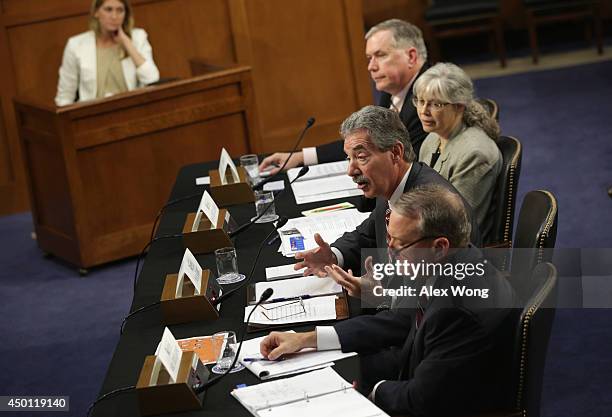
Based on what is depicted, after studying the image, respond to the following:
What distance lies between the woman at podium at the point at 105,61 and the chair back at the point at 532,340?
4.44m

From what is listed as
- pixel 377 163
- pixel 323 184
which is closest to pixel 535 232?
pixel 377 163

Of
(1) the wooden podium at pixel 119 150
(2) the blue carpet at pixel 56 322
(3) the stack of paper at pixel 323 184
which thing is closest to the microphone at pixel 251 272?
(3) the stack of paper at pixel 323 184

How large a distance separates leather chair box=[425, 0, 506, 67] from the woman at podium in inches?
175

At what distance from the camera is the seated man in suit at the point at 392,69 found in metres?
4.91

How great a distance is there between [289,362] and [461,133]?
5.82ft

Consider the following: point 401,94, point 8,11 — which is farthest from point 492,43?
point 401,94

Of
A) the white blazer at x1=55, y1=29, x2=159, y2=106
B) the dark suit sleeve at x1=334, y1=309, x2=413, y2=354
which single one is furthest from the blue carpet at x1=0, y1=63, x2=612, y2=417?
the dark suit sleeve at x1=334, y1=309, x2=413, y2=354

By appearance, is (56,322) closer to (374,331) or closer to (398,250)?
(374,331)

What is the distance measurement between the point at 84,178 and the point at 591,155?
3.53 metres

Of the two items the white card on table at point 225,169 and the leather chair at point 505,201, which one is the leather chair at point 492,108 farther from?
the white card on table at point 225,169

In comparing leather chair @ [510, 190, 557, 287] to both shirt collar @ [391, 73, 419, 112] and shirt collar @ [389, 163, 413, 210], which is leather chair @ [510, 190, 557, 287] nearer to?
shirt collar @ [389, 163, 413, 210]

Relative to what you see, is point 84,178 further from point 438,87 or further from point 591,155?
point 591,155

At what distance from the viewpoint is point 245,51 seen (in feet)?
25.2

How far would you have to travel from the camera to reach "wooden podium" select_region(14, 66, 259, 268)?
607cm
